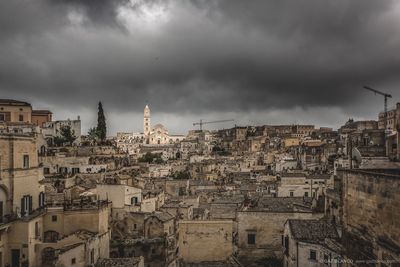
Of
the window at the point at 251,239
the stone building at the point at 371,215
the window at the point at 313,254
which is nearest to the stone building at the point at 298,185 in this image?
the window at the point at 251,239

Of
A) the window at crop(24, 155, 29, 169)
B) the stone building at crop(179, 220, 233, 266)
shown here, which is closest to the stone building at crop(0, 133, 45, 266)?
the window at crop(24, 155, 29, 169)

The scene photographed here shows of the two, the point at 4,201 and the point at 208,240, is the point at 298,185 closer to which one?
the point at 208,240

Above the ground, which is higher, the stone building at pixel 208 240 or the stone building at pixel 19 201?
the stone building at pixel 19 201

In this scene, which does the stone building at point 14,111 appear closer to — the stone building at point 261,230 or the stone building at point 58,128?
the stone building at point 58,128

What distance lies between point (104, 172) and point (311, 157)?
4069 centimetres

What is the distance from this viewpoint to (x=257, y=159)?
96125 mm

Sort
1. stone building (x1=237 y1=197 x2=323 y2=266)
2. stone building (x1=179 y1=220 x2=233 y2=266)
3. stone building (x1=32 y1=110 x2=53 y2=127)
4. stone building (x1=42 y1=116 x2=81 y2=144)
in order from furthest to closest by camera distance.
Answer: stone building (x1=32 y1=110 x2=53 y2=127), stone building (x1=42 y1=116 x2=81 y2=144), stone building (x1=237 y1=197 x2=323 y2=266), stone building (x1=179 y1=220 x2=233 y2=266)

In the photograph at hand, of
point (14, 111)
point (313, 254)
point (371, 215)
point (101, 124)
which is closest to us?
point (371, 215)

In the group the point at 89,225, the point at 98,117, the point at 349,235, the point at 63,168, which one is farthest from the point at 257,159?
the point at 349,235

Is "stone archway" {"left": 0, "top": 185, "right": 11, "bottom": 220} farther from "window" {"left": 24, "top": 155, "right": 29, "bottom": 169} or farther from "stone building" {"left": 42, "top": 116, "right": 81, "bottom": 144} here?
"stone building" {"left": 42, "top": 116, "right": 81, "bottom": 144}

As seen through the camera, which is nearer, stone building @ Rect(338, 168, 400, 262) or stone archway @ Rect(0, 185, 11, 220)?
stone building @ Rect(338, 168, 400, 262)

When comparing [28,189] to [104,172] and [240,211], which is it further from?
[104,172]

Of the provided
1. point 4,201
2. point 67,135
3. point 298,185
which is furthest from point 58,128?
point 4,201

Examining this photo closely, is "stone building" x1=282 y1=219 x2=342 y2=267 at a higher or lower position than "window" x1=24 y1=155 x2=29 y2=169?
lower
